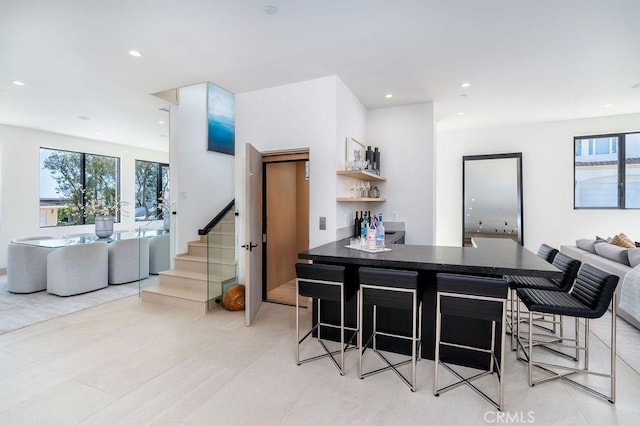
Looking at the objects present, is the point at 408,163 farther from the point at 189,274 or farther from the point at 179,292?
the point at 179,292

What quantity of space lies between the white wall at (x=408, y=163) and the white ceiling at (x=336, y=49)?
0.87 ft

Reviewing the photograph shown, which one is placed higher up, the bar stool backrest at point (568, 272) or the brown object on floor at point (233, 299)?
the bar stool backrest at point (568, 272)

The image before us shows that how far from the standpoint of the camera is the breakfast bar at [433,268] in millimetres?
2387

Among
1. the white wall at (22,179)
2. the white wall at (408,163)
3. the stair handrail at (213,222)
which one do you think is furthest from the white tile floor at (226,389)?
the white wall at (22,179)

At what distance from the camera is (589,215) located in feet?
19.2

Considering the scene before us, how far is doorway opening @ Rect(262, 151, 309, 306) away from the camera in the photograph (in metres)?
4.35

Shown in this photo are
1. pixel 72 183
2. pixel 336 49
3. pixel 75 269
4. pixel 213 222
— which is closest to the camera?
pixel 336 49

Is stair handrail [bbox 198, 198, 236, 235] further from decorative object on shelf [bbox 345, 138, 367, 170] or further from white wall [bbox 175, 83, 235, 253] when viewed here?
decorative object on shelf [bbox 345, 138, 367, 170]

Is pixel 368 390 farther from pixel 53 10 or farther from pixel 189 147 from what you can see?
pixel 189 147

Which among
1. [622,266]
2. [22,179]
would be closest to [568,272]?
[622,266]

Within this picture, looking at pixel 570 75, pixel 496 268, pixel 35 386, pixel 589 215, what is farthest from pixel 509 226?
pixel 35 386

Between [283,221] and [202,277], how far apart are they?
4.70 feet

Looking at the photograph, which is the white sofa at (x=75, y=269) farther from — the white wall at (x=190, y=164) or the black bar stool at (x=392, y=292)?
the black bar stool at (x=392, y=292)

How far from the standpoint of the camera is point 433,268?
96.4 inches
